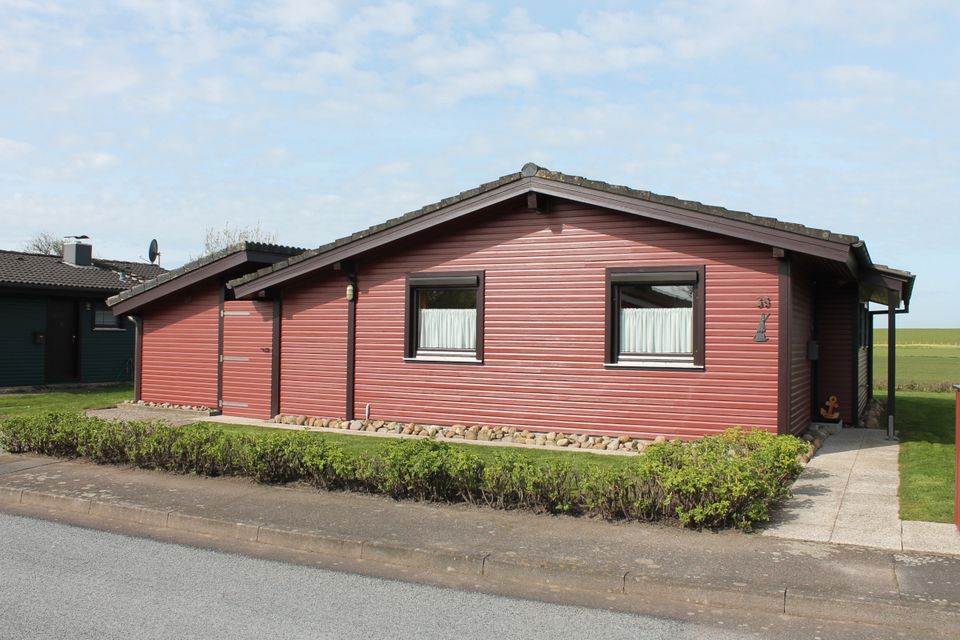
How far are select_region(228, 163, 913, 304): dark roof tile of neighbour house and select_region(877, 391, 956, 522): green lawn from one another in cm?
288

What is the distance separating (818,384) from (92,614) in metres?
14.0

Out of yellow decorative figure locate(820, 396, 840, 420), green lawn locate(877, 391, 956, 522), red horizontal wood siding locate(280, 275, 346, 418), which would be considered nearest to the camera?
green lawn locate(877, 391, 956, 522)

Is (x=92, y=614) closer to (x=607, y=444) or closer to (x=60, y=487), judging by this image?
(x=60, y=487)

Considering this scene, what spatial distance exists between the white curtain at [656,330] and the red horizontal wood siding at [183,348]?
9.27 m

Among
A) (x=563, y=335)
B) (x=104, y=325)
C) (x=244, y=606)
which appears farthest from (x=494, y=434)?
(x=104, y=325)

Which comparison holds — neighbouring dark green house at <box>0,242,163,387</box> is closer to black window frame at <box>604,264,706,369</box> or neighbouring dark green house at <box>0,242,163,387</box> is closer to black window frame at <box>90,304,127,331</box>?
black window frame at <box>90,304,127,331</box>

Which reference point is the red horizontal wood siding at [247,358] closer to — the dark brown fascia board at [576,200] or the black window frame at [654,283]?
the dark brown fascia board at [576,200]

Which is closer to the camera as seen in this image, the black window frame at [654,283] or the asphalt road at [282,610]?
the asphalt road at [282,610]

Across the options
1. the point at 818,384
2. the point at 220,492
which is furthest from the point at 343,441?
the point at 818,384

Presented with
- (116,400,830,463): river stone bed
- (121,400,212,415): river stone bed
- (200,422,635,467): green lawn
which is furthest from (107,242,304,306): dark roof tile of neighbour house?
(200,422,635,467): green lawn

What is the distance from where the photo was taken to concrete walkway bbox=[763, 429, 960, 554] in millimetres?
7152

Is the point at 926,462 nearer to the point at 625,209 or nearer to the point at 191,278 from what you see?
the point at 625,209

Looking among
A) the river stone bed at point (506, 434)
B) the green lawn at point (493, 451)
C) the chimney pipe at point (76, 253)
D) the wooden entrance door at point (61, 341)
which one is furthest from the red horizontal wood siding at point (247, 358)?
the chimney pipe at point (76, 253)

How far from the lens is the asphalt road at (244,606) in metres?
5.27
